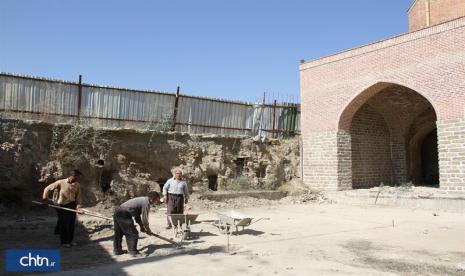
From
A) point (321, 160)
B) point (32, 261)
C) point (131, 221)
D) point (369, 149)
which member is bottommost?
point (32, 261)

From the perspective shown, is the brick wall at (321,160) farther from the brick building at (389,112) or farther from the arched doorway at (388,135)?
the arched doorway at (388,135)

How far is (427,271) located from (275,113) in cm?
1239

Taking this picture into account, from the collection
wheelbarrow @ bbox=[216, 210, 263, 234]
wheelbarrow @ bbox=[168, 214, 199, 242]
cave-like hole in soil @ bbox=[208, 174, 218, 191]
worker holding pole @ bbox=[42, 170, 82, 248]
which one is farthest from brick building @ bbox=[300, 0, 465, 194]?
worker holding pole @ bbox=[42, 170, 82, 248]

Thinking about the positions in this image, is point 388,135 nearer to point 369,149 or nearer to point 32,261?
point 369,149

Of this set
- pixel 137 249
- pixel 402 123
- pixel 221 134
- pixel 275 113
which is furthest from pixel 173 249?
pixel 402 123

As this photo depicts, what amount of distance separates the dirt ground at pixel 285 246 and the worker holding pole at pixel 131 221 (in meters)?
0.22

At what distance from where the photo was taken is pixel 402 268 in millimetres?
6051

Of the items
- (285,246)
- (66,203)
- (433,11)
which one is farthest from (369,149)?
(66,203)

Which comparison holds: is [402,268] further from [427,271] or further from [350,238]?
[350,238]

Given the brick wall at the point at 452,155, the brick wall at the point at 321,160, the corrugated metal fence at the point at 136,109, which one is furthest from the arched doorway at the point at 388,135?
the brick wall at the point at 452,155

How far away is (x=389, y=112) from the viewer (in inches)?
706

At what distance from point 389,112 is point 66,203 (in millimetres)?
13883

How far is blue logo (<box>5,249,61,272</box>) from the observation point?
6041 mm

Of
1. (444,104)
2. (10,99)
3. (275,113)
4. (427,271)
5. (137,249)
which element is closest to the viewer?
(427,271)
